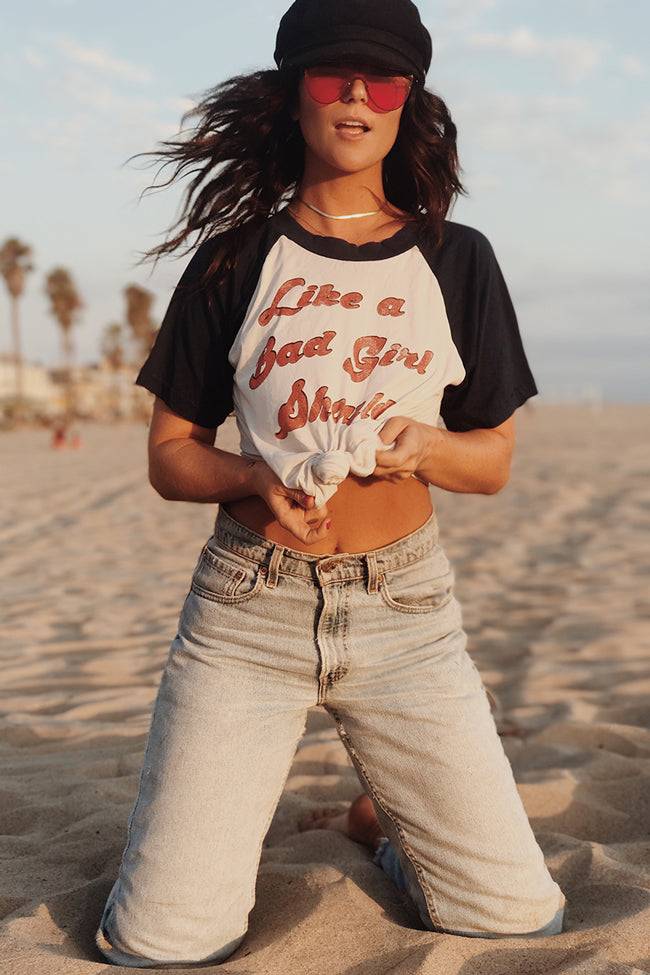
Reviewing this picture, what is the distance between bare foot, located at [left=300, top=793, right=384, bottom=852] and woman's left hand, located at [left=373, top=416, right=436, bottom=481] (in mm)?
1225

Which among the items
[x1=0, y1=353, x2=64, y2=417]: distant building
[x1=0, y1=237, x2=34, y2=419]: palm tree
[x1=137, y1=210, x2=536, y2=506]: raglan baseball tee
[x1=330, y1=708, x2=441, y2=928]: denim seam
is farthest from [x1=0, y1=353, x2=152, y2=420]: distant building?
[x1=330, y1=708, x2=441, y2=928]: denim seam

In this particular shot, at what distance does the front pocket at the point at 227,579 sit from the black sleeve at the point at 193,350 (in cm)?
41

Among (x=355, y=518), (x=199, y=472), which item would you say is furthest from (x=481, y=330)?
(x=199, y=472)

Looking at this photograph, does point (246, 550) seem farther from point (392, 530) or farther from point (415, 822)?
point (415, 822)

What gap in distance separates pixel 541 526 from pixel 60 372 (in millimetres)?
89437

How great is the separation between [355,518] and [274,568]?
235mm

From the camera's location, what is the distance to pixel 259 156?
2.52m

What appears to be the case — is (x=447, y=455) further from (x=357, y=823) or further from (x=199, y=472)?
(x=357, y=823)

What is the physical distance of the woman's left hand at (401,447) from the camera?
1986 millimetres

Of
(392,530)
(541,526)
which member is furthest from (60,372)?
(392,530)

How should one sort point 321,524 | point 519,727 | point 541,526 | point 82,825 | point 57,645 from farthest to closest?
point 541,526 → point 57,645 → point 519,727 → point 82,825 → point 321,524

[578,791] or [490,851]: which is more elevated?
[490,851]

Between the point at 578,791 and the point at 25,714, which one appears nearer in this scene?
the point at 578,791

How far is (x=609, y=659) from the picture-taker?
459 centimetres
